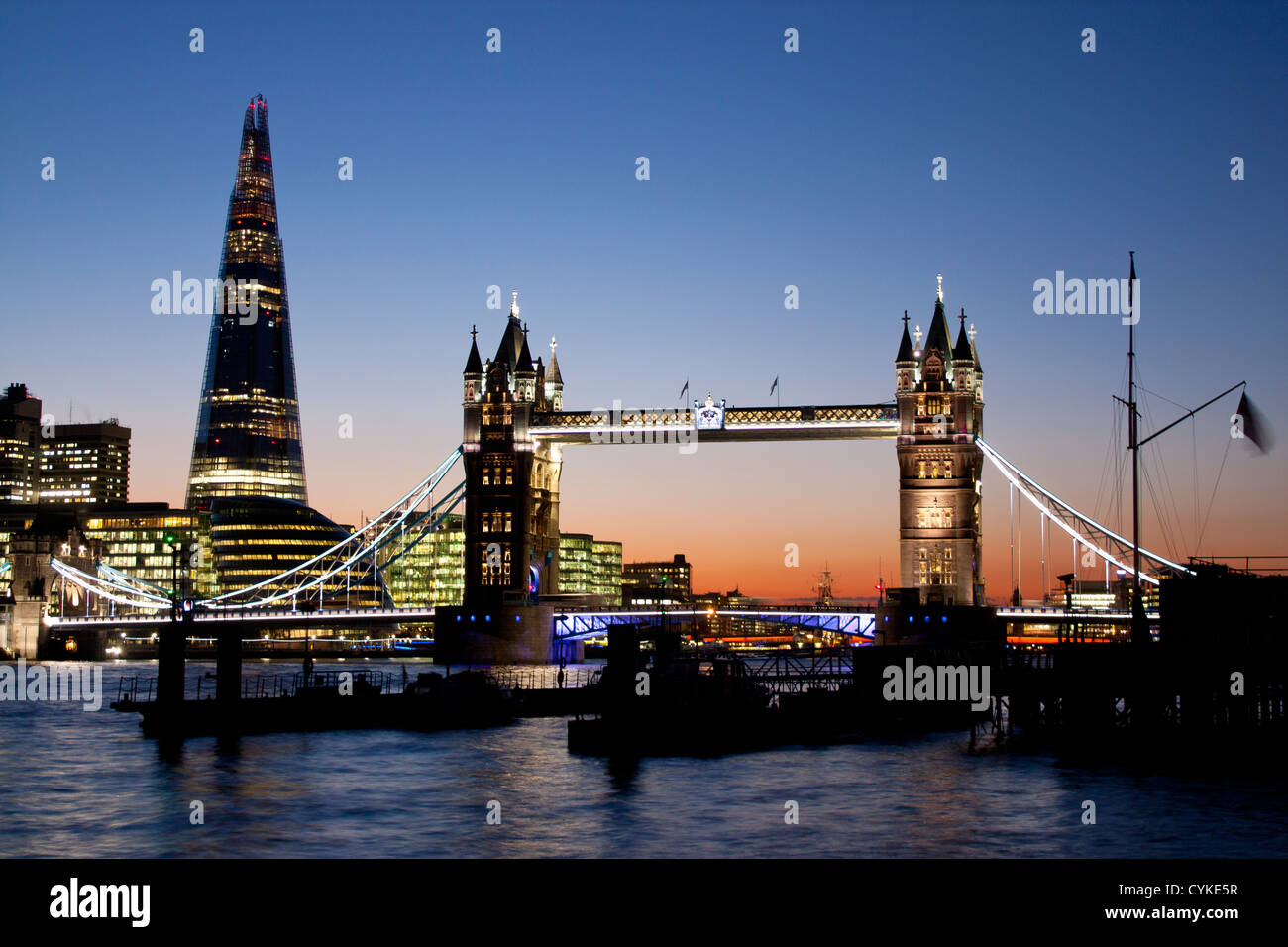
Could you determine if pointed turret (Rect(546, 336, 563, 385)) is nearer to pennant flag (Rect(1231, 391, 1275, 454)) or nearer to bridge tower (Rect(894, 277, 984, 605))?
bridge tower (Rect(894, 277, 984, 605))

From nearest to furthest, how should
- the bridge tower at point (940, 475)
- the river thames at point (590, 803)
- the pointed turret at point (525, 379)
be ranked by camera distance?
the river thames at point (590, 803), the bridge tower at point (940, 475), the pointed turret at point (525, 379)

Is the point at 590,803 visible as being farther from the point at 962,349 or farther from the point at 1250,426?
the point at 962,349

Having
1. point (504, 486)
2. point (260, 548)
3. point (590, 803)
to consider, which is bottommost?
point (590, 803)

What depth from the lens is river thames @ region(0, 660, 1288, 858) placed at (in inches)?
1534

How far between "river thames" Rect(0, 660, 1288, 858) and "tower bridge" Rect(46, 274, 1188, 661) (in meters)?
55.2

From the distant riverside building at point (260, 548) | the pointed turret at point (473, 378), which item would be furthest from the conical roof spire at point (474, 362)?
the distant riverside building at point (260, 548)

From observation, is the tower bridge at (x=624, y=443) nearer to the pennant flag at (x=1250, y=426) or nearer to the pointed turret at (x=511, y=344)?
the pointed turret at (x=511, y=344)

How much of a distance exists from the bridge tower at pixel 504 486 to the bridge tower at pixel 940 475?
31.8 meters

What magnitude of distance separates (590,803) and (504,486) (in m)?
82.4

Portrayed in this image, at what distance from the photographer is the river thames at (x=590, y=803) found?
38969 millimetres

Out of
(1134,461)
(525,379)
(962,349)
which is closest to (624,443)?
(525,379)

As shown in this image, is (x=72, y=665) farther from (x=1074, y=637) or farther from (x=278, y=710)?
(x=1074, y=637)

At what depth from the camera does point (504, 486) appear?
127188 millimetres
